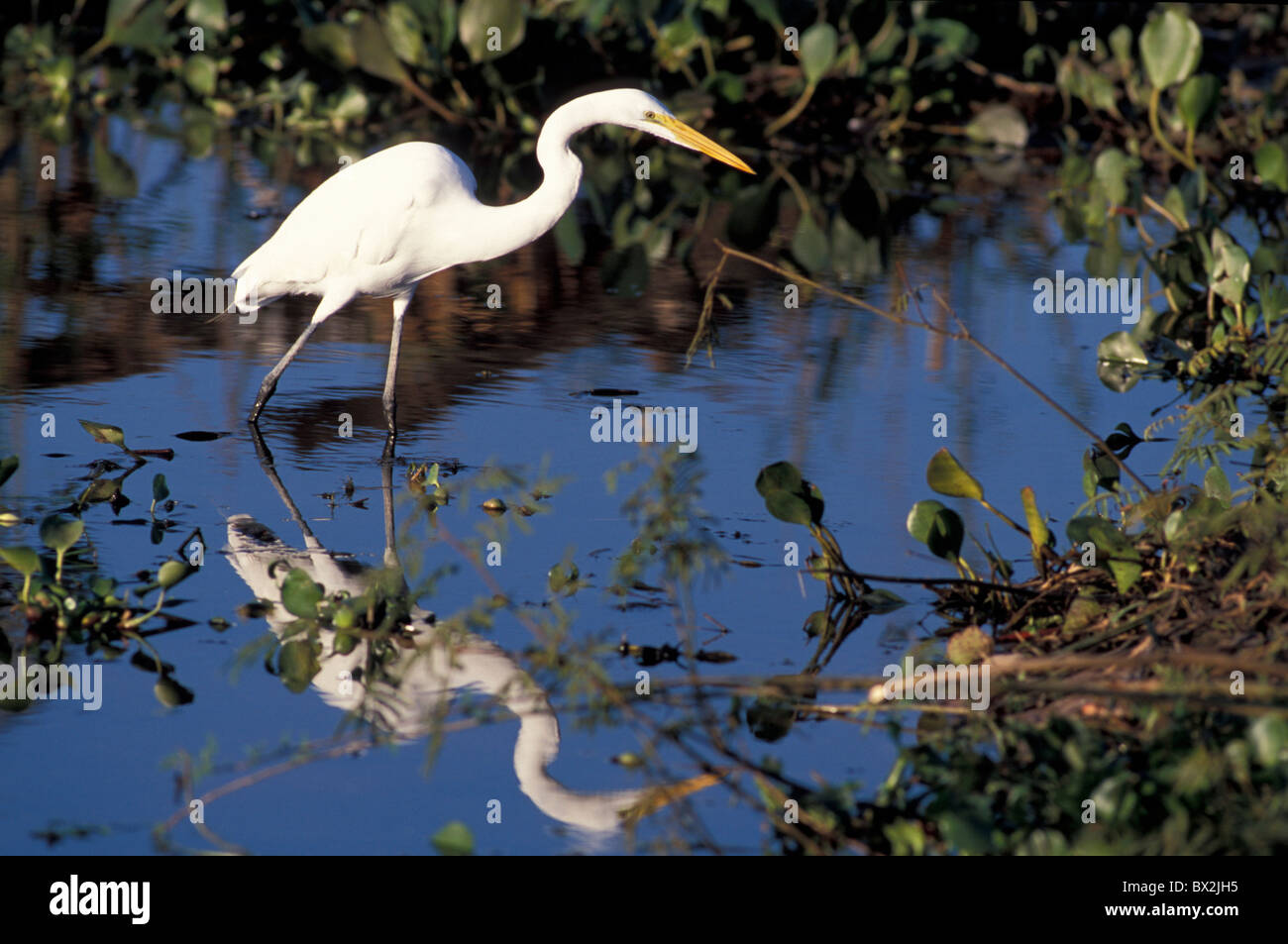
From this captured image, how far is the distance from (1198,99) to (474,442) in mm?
4425

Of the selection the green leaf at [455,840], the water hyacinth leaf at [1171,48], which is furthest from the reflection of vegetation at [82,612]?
the water hyacinth leaf at [1171,48]

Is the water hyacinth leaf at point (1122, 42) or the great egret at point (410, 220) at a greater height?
the water hyacinth leaf at point (1122, 42)

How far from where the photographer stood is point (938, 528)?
4.57 meters

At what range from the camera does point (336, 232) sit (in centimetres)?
609

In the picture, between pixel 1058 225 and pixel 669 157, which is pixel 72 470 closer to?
pixel 1058 225

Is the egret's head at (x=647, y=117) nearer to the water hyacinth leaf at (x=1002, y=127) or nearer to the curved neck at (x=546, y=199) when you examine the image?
the curved neck at (x=546, y=199)

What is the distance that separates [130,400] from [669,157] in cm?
782

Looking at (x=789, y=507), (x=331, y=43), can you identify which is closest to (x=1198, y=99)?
(x=789, y=507)

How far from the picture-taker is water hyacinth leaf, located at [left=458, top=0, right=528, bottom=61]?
1145 cm

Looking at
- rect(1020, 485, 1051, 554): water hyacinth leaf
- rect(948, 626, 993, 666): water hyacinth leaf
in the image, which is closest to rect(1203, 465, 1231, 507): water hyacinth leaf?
rect(1020, 485, 1051, 554): water hyacinth leaf

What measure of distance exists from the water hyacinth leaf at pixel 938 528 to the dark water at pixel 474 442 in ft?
0.79

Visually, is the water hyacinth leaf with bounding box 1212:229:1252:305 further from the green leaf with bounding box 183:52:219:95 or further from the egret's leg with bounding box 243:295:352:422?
the green leaf with bounding box 183:52:219:95

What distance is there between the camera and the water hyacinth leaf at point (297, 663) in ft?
13.2
